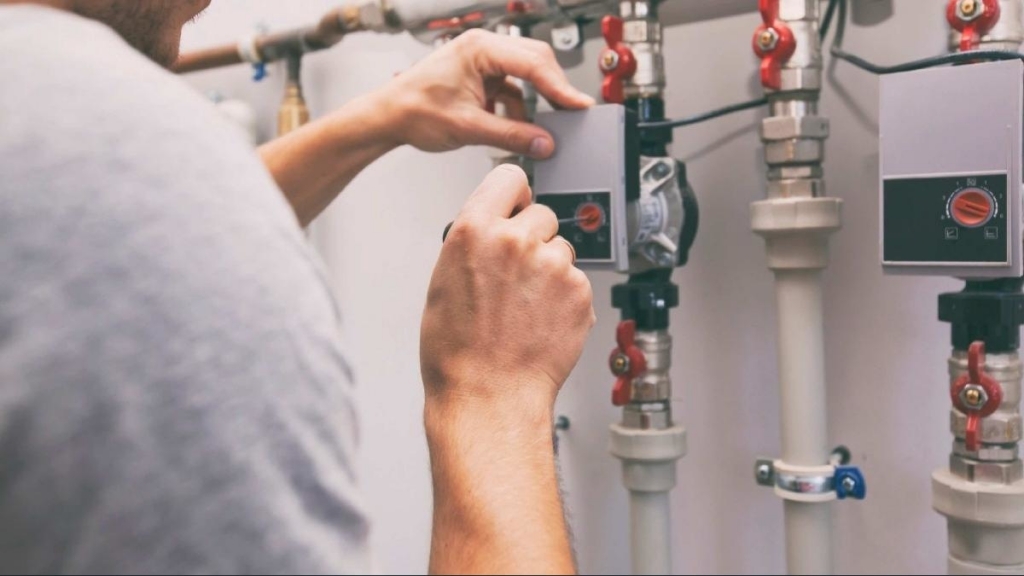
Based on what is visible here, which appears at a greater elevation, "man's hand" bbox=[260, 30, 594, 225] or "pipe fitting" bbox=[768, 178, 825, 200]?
"man's hand" bbox=[260, 30, 594, 225]

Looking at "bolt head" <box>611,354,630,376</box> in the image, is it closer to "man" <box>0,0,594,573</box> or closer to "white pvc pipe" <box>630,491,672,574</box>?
"white pvc pipe" <box>630,491,672,574</box>

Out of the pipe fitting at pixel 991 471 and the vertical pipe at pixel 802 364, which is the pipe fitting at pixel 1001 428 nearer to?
the pipe fitting at pixel 991 471

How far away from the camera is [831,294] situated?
82 cm

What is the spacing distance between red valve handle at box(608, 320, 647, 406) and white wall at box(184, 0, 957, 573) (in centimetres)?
11

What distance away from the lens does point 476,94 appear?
2.42 ft

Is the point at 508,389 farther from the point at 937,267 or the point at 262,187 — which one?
the point at 937,267

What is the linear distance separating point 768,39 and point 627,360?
267 millimetres

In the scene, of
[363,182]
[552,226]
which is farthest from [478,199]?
[363,182]

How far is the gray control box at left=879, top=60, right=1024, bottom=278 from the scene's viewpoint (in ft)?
1.93

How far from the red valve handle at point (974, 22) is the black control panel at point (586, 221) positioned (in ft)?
0.80

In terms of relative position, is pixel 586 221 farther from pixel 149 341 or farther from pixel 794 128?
pixel 149 341

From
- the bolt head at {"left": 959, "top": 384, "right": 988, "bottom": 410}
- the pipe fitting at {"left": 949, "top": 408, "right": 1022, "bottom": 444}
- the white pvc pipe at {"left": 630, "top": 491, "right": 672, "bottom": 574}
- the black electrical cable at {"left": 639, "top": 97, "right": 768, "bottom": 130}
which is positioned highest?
the black electrical cable at {"left": 639, "top": 97, "right": 768, "bottom": 130}

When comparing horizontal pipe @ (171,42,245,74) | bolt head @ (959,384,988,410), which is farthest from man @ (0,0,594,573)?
horizontal pipe @ (171,42,245,74)

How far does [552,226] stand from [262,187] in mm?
212
